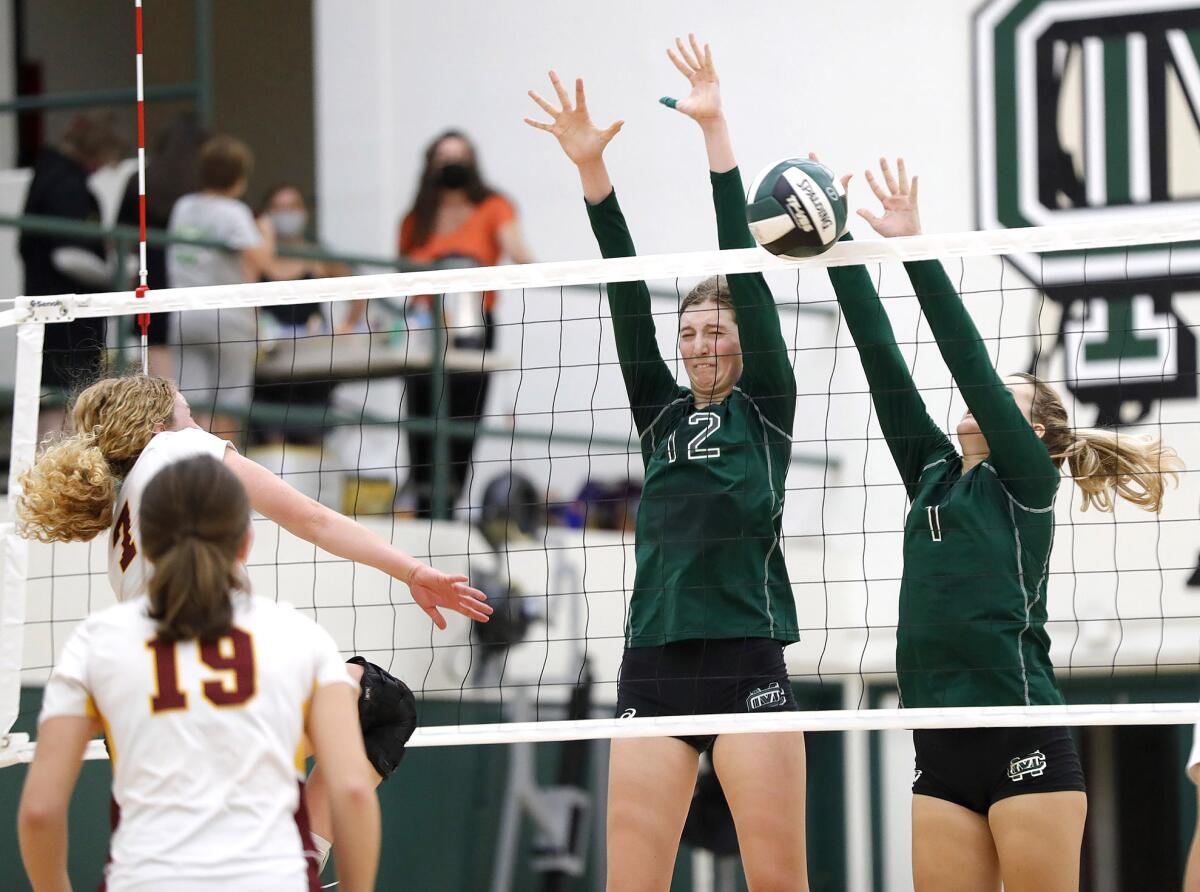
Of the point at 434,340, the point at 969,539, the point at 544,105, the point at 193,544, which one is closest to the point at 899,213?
the point at 969,539

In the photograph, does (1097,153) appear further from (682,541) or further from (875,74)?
(682,541)

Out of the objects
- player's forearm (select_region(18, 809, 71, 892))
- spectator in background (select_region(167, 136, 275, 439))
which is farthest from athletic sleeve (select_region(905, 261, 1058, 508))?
spectator in background (select_region(167, 136, 275, 439))

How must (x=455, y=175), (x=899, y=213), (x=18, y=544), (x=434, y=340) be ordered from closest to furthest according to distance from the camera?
(x=899, y=213) < (x=18, y=544) < (x=434, y=340) < (x=455, y=175)

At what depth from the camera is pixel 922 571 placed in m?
4.79

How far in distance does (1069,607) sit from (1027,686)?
524 cm

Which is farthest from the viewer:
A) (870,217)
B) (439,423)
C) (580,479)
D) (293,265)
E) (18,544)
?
(580,479)

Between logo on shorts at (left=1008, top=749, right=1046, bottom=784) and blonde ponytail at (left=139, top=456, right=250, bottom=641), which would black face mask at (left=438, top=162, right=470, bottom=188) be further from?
blonde ponytail at (left=139, top=456, right=250, bottom=641)

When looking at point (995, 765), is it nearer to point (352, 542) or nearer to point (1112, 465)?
point (1112, 465)

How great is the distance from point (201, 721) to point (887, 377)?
2393 mm

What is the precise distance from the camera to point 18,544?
5.23 meters

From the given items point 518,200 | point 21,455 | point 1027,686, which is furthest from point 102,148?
point 1027,686

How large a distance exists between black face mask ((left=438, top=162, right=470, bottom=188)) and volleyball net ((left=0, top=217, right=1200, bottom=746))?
0.73 meters

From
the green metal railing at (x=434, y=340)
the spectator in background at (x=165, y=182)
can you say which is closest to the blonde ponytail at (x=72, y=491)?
the green metal railing at (x=434, y=340)

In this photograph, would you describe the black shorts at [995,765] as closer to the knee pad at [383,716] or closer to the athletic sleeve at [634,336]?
the athletic sleeve at [634,336]
